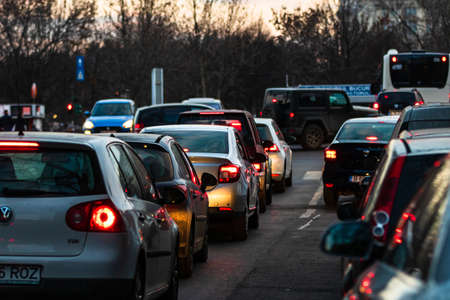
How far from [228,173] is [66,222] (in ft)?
21.9

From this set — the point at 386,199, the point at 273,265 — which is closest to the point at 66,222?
the point at 386,199

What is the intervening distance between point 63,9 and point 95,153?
72205 millimetres

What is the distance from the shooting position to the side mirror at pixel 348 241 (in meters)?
4.44

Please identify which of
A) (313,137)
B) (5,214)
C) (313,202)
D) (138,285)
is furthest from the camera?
(313,137)

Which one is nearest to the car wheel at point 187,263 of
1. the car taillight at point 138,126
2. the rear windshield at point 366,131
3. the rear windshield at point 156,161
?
the rear windshield at point 156,161

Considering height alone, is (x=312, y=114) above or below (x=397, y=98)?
below

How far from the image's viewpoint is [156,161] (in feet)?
34.7

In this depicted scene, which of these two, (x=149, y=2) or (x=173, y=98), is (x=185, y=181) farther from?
(x=173, y=98)

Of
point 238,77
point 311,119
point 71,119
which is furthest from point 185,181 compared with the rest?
point 71,119

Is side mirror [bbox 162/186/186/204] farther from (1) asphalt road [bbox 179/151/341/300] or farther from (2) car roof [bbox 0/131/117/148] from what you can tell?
(2) car roof [bbox 0/131/117/148]

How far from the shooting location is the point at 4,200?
681 centimetres

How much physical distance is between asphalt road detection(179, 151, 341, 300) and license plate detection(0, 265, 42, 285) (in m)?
2.79

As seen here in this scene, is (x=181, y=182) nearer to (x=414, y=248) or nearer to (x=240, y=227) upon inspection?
(x=240, y=227)

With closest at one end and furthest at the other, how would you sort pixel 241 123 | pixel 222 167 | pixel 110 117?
pixel 222 167
pixel 241 123
pixel 110 117
